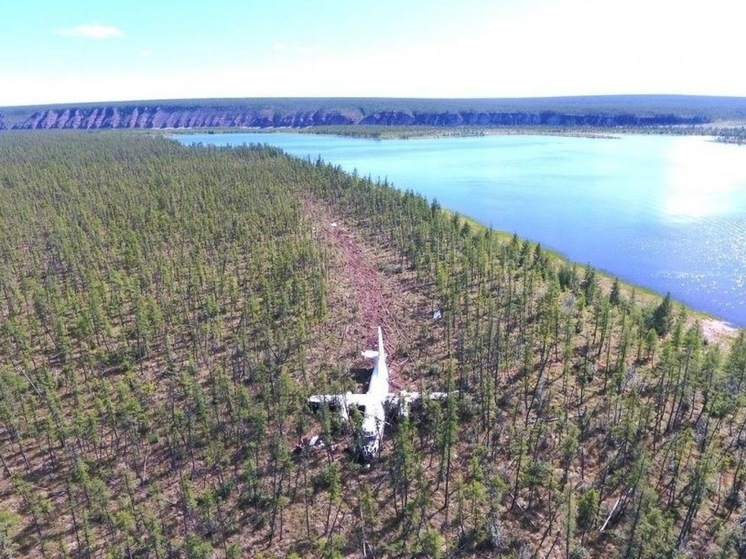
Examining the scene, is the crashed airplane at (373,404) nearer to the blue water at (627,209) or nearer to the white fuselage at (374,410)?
the white fuselage at (374,410)

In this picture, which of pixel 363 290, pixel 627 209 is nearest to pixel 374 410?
pixel 363 290

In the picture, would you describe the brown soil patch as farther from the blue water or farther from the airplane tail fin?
the blue water

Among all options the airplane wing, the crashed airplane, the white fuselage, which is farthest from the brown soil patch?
the airplane wing

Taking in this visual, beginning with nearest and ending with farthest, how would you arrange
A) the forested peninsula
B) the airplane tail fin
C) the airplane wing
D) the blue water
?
the forested peninsula → the airplane wing → the airplane tail fin → the blue water

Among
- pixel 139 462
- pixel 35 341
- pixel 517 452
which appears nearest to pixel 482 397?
pixel 517 452

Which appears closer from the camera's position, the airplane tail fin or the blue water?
the airplane tail fin

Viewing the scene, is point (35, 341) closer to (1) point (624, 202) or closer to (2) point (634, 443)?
(2) point (634, 443)

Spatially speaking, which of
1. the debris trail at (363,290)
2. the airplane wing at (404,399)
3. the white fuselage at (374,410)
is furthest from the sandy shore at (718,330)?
the white fuselage at (374,410)

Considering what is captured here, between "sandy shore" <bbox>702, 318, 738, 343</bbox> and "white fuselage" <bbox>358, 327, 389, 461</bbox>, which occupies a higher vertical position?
"white fuselage" <bbox>358, 327, 389, 461</bbox>
